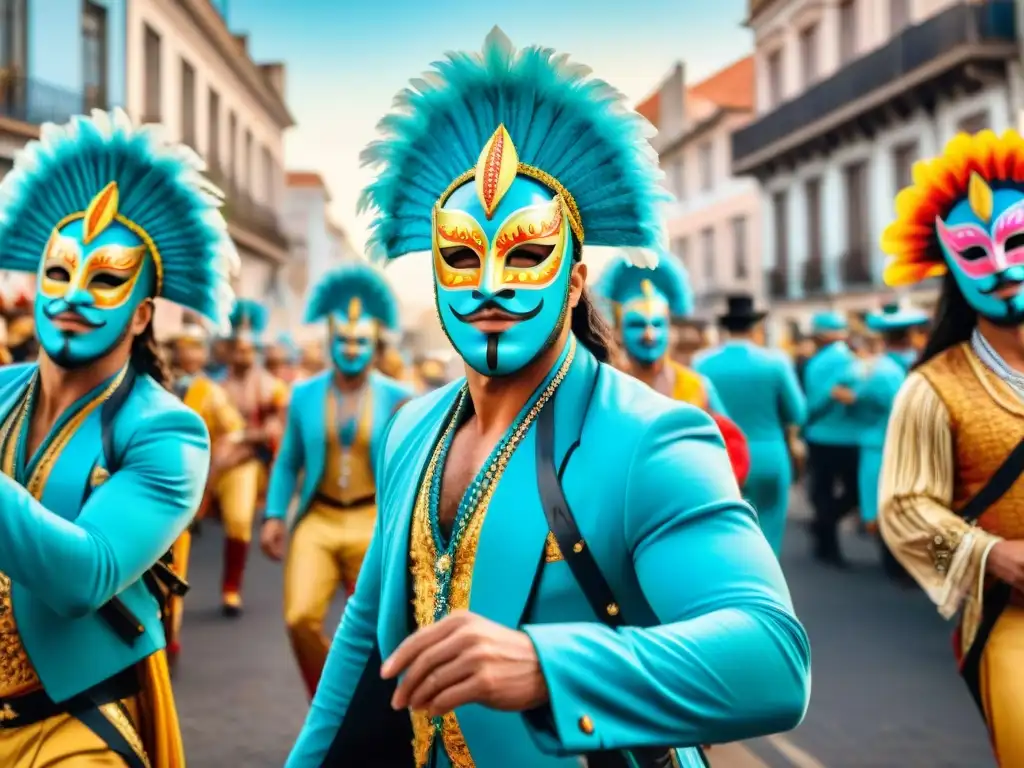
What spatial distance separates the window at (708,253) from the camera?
42.3 metres

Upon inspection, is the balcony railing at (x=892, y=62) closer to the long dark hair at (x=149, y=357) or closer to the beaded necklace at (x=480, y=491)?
the long dark hair at (x=149, y=357)

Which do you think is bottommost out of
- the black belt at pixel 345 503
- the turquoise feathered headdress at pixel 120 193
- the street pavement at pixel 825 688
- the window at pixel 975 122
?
the street pavement at pixel 825 688

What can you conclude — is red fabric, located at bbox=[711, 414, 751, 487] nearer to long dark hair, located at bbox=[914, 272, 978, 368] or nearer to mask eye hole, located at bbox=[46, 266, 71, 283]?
long dark hair, located at bbox=[914, 272, 978, 368]

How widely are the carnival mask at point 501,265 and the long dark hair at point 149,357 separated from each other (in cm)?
155

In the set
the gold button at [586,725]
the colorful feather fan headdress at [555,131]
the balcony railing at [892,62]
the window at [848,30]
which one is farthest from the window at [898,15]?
the gold button at [586,725]

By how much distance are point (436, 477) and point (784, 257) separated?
3241 centimetres

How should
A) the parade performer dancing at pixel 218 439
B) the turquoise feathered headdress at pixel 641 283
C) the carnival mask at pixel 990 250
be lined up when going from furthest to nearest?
1. the parade performer dancing at pixel 218 439
2. the turquoise feathered headdress at pixel 641 283
3. the carnival mask at pixel 990 250

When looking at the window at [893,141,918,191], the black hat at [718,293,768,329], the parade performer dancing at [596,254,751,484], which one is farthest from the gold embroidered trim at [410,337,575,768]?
the window at [893,141,918,191]

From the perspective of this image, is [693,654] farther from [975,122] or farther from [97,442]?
[975,122]

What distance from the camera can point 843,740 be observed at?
5.73 metres

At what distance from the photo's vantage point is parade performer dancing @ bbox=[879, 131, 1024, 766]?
3445 millimetres

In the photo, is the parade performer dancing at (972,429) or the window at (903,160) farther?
the window at (903,160)

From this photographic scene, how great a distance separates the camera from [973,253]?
3.80 metres

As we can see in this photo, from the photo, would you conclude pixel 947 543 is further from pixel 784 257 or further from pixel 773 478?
pixel 784 257
